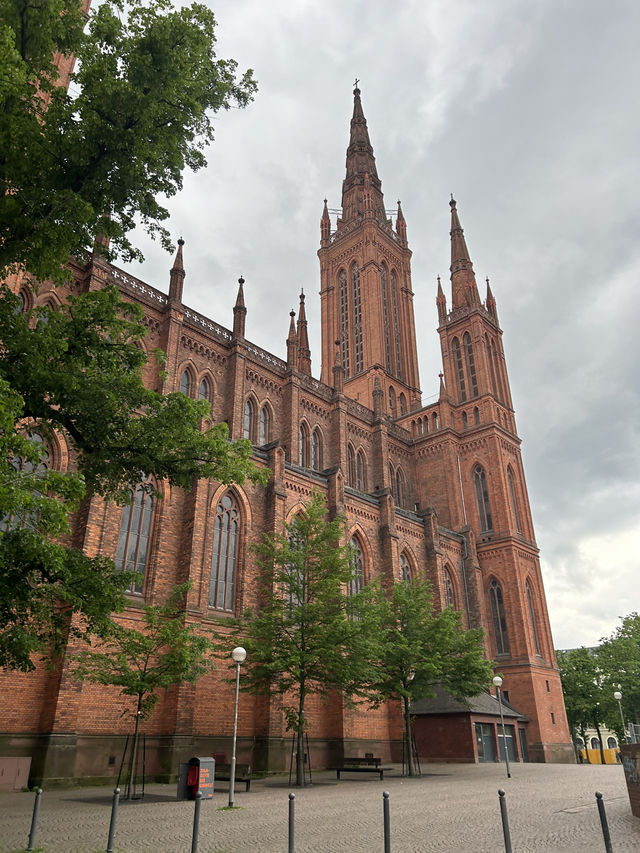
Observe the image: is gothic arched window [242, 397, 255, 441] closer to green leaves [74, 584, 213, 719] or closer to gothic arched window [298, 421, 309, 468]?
gothic arched window [298, 421, 309, 468]

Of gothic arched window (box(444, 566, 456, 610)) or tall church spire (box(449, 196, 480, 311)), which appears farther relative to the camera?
tall church spire (box(449, 196, 480, 311))

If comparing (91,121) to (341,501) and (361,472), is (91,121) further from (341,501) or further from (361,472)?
(361,472)

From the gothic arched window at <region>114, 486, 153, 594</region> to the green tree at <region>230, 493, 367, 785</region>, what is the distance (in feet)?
17.0

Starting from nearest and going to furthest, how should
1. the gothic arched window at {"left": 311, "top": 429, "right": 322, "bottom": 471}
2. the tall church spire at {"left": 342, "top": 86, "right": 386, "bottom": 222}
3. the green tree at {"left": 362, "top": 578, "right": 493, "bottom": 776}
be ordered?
the green tree at {"left": 362, "top": 578, "right": 493, "bottom": 776}, the gothic arched window at {"left": 311, "top": 429, "right": 322, "bottom": 471}, the tall church spire at {"left": 342, "top": 86, "right": 386, "bottom": 222}

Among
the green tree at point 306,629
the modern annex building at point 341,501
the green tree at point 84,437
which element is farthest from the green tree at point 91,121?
the green tree at point 306,629

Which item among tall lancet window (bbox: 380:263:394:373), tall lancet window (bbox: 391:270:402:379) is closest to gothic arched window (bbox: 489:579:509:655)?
tall lancet window (bbox: 380:263:394:373)

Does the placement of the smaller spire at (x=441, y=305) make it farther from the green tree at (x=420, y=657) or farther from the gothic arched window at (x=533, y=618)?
the green tree at (x=420, y=657)

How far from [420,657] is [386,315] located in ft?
128

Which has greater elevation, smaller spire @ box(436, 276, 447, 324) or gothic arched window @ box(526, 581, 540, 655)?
smaller spire @ box(436, 276, 447, 324)

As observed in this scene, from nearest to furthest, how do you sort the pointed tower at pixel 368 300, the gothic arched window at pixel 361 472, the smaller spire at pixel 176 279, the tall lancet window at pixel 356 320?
the smaller spire at pixel 176 279 → the gothic arched window at pixel 361 472 → the pointed tower at pixel 368 300 → the tall lancet window at pixel 356 320

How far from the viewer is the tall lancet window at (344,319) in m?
59.4

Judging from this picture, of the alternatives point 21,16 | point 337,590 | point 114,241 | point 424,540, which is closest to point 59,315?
point 114,241

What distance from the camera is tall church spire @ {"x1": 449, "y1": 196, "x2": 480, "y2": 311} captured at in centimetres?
5366

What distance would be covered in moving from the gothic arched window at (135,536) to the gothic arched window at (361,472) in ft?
61.4
